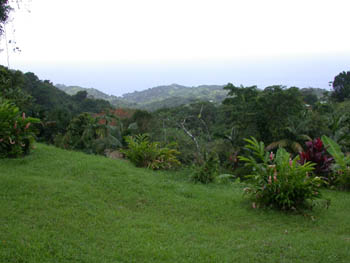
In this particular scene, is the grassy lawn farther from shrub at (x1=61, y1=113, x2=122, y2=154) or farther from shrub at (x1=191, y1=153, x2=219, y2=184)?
shrub at (x1=61, y1=113, x2=122, y2=154)

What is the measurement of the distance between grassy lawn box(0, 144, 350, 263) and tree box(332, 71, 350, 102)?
26889 mm

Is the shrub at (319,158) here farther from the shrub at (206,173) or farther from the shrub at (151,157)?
the shrub at (151,157)

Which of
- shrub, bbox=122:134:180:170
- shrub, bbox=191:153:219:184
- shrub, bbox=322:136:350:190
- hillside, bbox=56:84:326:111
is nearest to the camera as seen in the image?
shrub, bbox=322:136:350:190

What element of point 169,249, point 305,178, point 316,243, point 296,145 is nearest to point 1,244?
point 169,249

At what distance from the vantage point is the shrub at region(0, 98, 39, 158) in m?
7.91

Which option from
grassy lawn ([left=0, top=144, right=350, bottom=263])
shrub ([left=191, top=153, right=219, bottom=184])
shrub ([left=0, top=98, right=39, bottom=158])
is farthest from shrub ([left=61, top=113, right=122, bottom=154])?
shrub ([left=191, top=153, right=219, bottom=184])

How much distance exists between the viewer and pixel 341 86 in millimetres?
31969

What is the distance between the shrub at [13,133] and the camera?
7910mm

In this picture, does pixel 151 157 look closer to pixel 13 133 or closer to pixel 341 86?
pixel 13 133

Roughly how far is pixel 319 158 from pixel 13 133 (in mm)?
7261

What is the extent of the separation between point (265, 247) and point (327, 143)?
16.0ft

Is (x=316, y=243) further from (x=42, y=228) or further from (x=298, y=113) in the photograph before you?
(x=298, y=113)

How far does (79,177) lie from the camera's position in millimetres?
6961

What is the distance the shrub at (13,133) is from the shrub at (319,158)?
6665mm
